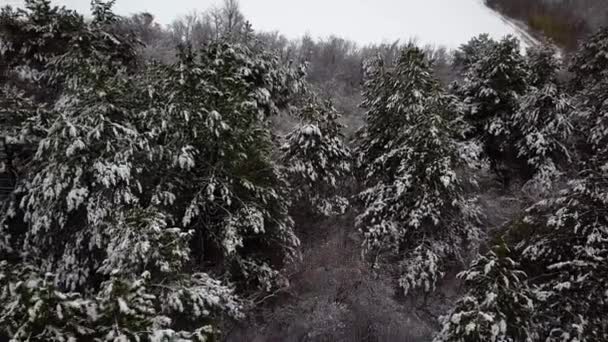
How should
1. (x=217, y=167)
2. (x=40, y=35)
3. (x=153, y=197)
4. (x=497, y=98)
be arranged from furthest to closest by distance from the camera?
(x=497, y=98) < (x=40, y=35) < (x=217, y=167) < (x=153, y=197)

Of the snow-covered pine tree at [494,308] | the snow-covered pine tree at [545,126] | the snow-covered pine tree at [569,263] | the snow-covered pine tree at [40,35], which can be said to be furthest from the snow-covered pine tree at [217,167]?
the snow-covered pine tree at [545,126]

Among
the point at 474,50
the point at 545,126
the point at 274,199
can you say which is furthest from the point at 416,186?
the point at 474,50

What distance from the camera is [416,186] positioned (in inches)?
311

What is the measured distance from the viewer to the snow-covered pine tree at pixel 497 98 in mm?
10539

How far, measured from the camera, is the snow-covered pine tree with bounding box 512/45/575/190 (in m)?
9.57

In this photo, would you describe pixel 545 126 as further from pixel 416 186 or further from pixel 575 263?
pixel 575 263

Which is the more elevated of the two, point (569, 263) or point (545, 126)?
point (545, 126)

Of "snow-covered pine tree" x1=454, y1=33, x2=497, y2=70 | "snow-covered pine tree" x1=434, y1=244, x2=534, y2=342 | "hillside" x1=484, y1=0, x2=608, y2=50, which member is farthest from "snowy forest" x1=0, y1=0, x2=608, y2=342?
"snow-covered pine tree" x1=454, y1=33, x2=497, y2=70

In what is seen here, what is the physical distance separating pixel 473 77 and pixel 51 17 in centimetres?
1205

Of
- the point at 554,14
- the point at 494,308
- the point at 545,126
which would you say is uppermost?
the point at 545,126

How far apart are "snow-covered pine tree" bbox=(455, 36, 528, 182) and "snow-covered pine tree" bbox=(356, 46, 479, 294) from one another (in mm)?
2882

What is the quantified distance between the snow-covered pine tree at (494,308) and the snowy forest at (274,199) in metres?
0.03

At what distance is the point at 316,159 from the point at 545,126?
21.1ft

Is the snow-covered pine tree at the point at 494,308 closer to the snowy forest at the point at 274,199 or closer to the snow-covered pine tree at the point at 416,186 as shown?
the snowy forest at the point at 274,199
